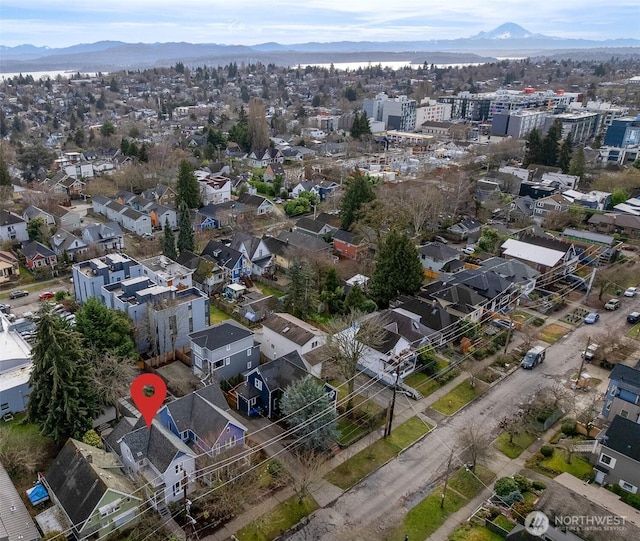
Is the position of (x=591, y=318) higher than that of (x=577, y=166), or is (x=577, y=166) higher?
(x=577, y=166)

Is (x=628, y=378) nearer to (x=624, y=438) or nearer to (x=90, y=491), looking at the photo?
(x=624, y=438)

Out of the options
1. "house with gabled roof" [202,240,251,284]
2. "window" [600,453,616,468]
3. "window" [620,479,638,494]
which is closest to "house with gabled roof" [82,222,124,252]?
"house with gabled roof" [202,240,251,284]

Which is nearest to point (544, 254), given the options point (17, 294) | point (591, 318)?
point (591, 318)

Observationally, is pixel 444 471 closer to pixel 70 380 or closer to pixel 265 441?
pixel 265 441

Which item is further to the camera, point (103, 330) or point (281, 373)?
point (103, 330)

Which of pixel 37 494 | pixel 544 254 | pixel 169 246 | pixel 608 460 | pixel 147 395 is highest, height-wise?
pixel 169 246

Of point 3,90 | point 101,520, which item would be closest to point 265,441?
point 101,520
